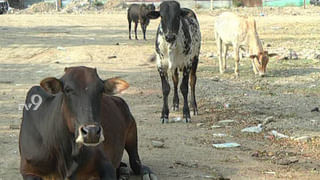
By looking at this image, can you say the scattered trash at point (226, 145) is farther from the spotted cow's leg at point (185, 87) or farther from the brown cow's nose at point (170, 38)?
the brown cow's nose at point (170, 38)

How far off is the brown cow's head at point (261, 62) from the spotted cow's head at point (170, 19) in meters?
5.52

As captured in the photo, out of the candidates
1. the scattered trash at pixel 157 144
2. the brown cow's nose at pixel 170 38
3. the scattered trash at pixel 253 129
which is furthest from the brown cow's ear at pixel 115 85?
the brown cow's nose at pixel 170 38

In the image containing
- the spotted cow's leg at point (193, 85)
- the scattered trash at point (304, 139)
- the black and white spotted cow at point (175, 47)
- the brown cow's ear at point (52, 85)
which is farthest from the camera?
the spotted cow's leg at point (193, 85)

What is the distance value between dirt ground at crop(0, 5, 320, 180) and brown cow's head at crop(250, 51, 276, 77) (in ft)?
0.72

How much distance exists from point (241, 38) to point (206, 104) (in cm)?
503

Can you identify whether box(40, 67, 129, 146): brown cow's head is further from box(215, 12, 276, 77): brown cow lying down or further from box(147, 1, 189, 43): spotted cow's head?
box(215, 12, 276, 77): brown cow lying down

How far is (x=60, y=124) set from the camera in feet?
17.1

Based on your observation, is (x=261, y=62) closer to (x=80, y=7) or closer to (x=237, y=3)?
(x=80, y=7)

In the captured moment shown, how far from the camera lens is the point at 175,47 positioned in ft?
34.3

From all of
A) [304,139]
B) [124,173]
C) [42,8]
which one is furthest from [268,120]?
[42,8]

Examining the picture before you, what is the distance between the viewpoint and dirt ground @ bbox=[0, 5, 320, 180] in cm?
754

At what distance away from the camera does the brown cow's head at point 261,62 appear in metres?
15.4

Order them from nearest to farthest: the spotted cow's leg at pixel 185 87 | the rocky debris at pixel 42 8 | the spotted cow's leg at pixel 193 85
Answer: the spotted cow's leg at pixel 185 87
the spotted cow's leg at pixel 193 85
the rocky debris at pixel 42 8

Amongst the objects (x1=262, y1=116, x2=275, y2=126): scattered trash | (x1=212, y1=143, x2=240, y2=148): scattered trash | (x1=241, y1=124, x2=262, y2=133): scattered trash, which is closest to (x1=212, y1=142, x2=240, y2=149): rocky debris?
(x1=212, y1=143, x2=240, y2=148): scattered trash
